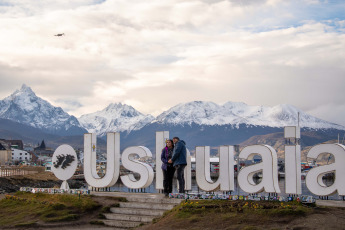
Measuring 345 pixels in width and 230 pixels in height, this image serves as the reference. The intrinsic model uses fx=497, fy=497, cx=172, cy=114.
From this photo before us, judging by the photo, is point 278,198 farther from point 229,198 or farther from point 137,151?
point 137,151

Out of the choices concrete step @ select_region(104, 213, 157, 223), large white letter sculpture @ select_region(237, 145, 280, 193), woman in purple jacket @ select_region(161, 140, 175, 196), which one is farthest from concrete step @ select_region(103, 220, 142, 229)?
large white letter sculpture @ select_region(237, 145, 280, 193)

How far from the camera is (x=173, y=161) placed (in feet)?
82.7

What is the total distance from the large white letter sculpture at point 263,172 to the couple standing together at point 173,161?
10.2 feet

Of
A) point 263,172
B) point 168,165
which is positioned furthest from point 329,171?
point 168,165

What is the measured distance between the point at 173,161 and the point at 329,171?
7620mm

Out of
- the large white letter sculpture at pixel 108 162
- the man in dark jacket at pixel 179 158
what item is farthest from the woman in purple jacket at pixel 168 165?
the large white letter sculpture at pixel 108 162

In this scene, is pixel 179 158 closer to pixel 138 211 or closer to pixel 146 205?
pixel 146 205

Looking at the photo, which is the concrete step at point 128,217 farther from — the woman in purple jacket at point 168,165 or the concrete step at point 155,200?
the woman in purple jacket at point 168,165

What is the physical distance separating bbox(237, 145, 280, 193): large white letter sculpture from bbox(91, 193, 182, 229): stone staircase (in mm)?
4344

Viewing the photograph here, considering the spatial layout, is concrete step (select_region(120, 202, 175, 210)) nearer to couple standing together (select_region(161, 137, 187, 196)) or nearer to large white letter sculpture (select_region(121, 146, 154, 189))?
couple standing together (select_region(161, 137, 187, 196))

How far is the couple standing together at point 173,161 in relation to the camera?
25094 mm

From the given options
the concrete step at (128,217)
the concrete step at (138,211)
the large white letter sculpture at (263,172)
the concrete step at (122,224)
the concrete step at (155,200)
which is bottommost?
the concrete step at (122,224)

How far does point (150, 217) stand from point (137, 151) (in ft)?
22.6

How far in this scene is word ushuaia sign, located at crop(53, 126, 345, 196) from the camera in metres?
24.3
